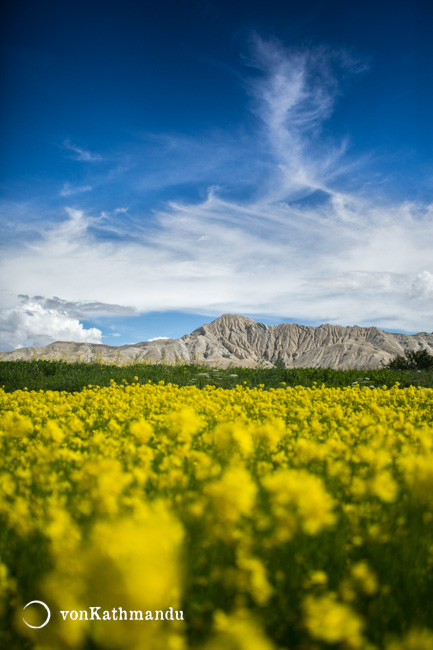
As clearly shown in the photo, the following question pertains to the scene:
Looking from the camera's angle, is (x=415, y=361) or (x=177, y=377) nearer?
→ (x=177, y=377)

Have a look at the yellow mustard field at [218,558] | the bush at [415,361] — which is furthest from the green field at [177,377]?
the yellow mustard field at [218,558]

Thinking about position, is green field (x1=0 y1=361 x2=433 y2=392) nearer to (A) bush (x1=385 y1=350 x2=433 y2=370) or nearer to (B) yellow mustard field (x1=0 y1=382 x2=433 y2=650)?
(A) bush (x1=385 y1=350 x2=433 y2=370)

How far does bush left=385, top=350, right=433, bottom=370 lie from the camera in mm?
21016

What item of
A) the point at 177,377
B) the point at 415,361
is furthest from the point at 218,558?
the point at 415,361

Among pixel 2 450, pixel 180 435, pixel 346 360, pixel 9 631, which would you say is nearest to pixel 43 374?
pixel 2 450

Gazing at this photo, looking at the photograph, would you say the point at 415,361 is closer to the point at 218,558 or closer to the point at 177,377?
the point at 177,377

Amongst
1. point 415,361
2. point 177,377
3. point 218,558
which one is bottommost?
point 218,558

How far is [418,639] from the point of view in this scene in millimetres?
1575

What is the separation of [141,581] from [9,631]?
1296mm

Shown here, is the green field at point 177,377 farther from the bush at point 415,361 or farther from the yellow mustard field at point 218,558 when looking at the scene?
the yellow mustard field at point 218,558

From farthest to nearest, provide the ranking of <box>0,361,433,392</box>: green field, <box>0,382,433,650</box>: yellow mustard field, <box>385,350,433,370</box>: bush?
<box>385,350,433,370</box>: bush → <box>0,361,433,392</box>: green field → <box>0,382,433,650</box>: yellow mustard field

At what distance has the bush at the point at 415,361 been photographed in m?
21.0

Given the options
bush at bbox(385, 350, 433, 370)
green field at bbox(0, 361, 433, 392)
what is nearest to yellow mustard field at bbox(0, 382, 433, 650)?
green field at bbox(0, 361, 433, 392)

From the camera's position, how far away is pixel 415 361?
70.8 ft
